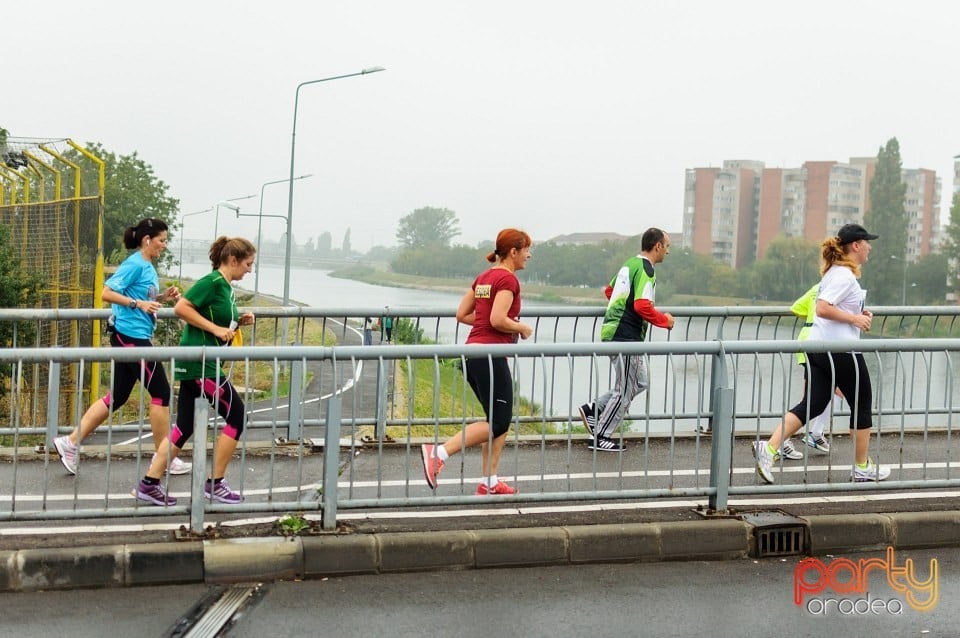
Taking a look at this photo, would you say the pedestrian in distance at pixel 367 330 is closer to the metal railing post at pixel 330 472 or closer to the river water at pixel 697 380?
the river water at pixel 697 380

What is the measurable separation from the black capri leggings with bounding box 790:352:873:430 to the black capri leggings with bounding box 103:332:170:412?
381cm

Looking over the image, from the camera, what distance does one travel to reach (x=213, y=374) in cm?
651

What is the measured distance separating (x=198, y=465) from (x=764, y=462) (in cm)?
348

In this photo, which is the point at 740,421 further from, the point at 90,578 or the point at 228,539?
the point at 90,578

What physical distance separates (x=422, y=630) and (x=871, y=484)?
3.14 metres

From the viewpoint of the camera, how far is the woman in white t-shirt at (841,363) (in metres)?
7.37

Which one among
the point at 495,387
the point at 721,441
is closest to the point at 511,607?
the point at 495,387

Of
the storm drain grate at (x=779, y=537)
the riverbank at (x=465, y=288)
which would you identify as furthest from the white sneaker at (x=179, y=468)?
the riverbank at (x=465, y=288)

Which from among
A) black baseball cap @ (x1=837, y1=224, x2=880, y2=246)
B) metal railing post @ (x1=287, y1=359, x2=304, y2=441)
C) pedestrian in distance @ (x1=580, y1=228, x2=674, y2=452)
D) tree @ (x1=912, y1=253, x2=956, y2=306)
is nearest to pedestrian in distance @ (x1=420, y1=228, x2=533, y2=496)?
metal railing post @ (x1=287, y1=359, x2=304, y2=441)

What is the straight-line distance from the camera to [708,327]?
10414 mm

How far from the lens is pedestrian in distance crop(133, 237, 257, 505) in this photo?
21.4ft

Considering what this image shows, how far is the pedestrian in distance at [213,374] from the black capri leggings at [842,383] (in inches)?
134

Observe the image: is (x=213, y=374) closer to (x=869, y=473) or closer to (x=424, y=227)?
(x=869, y=473)

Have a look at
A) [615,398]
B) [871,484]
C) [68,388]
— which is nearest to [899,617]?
[871,484]
